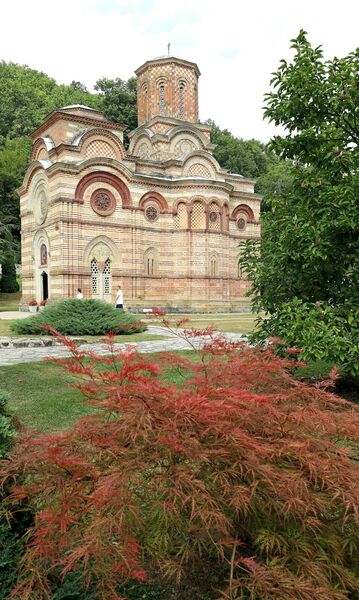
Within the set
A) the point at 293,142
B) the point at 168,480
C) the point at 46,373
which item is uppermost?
the point at 293,142

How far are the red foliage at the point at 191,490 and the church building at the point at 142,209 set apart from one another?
71.0 ft

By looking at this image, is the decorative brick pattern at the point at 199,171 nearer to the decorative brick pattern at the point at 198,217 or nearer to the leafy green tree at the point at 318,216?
the decorative brick pattern at the point at 198,217

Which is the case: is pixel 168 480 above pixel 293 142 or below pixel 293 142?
below

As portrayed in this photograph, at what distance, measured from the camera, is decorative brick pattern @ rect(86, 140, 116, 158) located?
2391 centimetres

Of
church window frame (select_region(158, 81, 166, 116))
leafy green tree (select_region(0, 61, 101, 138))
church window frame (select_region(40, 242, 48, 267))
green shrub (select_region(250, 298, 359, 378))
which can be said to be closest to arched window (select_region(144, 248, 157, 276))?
church window frame (select_region(40, 242, 48, 267))

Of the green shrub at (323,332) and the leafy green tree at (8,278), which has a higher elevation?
the leafy green tree at (8,278)

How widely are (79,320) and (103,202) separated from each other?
39.4 ft

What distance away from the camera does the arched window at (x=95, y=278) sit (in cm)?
2408

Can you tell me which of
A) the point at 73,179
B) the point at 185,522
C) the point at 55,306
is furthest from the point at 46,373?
the point at 73,179

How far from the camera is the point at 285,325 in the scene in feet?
19.2

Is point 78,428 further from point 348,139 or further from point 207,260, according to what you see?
point 207,260

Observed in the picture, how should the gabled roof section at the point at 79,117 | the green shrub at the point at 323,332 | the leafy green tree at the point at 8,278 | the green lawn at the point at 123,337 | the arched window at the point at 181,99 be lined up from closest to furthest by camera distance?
the green shrub at the point at 323,332 → the green lawn at the point at 123,337 → the gabled roof section at the point at 79,117 → the arched window at the point at 181,99 → the leafy green tree at the point at 8,278

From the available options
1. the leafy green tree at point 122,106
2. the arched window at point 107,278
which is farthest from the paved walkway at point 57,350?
the leafy green tree at point 122,106

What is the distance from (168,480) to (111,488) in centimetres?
28
